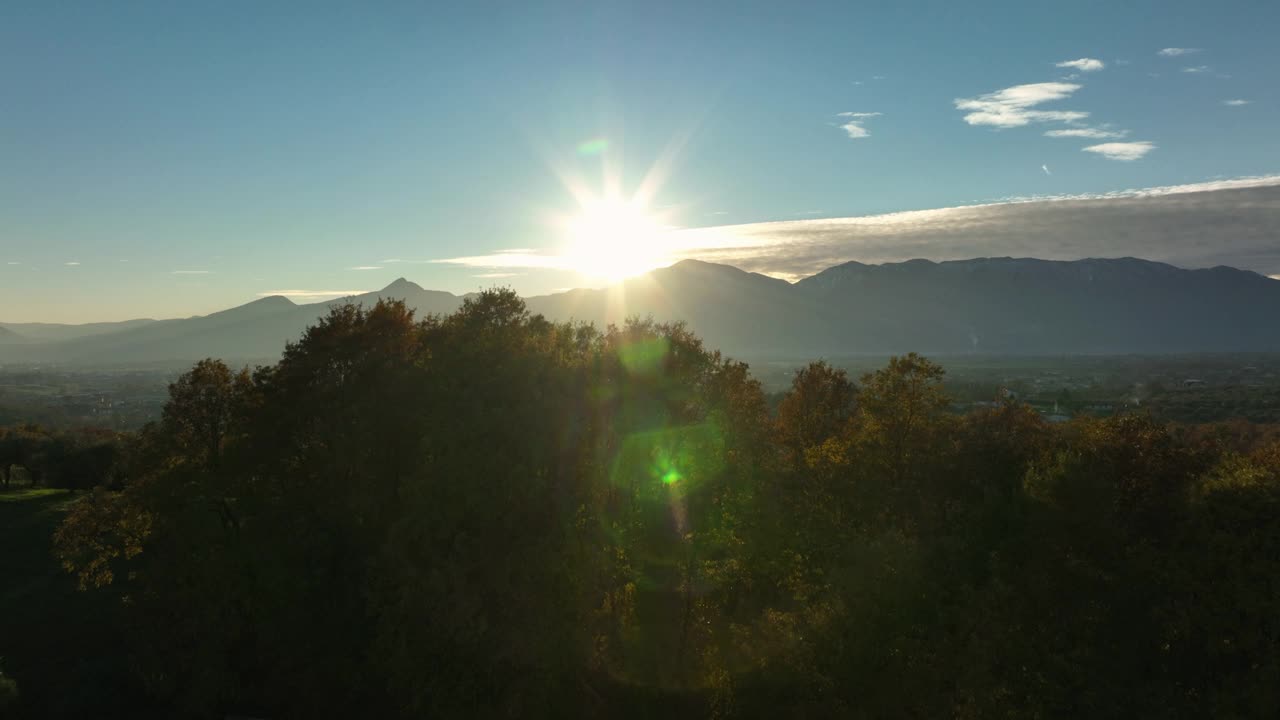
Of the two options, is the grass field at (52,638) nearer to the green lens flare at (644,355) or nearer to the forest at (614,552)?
the forest at (614,552)

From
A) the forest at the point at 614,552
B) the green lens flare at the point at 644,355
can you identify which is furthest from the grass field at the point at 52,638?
the green lens flare at the point at 644,355

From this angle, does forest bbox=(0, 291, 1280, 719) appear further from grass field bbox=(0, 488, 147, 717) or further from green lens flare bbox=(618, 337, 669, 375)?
green lens flare bbox=(618, 337, 669, 375)

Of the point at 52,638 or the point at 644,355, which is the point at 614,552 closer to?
the point at 644,355

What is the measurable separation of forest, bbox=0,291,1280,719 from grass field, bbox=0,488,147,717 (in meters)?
0.25

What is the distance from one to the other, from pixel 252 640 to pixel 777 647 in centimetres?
2295

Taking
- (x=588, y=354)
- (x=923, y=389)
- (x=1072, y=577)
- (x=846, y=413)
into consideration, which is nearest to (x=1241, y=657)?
(x=1072, y=577)

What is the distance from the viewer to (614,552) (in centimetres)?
2931

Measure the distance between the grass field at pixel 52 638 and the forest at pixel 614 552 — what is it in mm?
251

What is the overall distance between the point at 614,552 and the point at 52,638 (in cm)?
3227

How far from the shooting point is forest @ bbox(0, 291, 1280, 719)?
22719 mm

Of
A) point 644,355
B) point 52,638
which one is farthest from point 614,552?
point 52,638

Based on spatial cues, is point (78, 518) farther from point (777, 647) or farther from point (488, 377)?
point (777, 647)

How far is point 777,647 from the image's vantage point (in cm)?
2719

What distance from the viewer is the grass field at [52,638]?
3041cm
